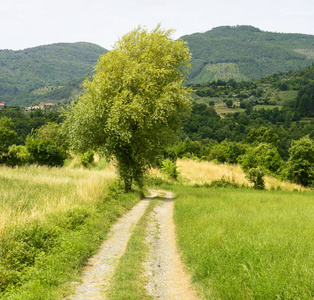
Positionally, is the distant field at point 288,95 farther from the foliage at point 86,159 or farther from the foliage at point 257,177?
the foliage at point 86,159

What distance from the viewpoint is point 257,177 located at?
34.3 meters

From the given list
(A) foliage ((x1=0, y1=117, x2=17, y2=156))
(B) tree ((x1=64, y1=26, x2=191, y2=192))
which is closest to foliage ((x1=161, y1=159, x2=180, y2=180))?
(B) tree ((x1=64, y1=26, x2=191, y2=192))

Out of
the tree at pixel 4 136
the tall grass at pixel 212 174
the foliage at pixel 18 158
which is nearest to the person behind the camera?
the tall grass at pixel 212 174

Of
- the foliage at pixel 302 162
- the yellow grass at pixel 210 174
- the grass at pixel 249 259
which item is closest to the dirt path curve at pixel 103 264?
the grass at pixel 249 259

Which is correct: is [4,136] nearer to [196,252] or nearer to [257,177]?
[257,177]

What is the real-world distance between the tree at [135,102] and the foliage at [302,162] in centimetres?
3005

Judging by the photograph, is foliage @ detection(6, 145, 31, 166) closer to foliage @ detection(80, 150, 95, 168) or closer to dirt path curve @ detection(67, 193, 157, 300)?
foliage @ detection(80, 150, 95, 168)

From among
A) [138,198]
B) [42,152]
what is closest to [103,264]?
[138,198]

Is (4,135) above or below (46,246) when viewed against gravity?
above

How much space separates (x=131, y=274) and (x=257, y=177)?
97.2 ft

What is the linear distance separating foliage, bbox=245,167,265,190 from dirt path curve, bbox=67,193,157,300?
2376 centimetres

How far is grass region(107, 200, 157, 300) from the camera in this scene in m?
6.27

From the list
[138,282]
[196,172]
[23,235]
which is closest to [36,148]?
[196,172]

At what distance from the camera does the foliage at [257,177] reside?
1346 inches
